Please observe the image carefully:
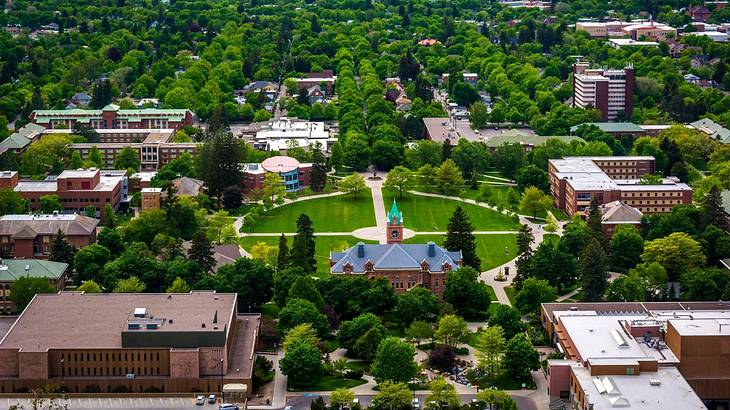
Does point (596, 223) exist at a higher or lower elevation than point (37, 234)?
higher

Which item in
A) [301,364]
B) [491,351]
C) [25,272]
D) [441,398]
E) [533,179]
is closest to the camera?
[441,398]

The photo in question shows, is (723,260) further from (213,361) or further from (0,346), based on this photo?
(0,346)

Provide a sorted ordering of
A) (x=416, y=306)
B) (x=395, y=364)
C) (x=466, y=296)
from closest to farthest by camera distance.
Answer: (x=395, y=364) < (x=416, y=306) < (x=466, y=296)

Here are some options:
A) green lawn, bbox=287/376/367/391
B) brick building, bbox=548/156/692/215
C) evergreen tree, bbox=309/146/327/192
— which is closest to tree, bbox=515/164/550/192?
brick building, bbox=548/156/692/215

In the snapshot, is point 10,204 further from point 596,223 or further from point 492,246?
point 596,223

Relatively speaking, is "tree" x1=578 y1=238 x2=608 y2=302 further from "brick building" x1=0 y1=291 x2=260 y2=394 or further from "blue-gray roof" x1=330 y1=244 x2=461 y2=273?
"brick building" x1=0 y1=291 x2=260 y2=394

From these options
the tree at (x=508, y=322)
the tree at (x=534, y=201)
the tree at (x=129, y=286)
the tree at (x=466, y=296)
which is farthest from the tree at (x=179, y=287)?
the tree at (x=534, y=201)

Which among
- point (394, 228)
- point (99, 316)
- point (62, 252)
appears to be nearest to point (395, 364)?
point (99, 316)
